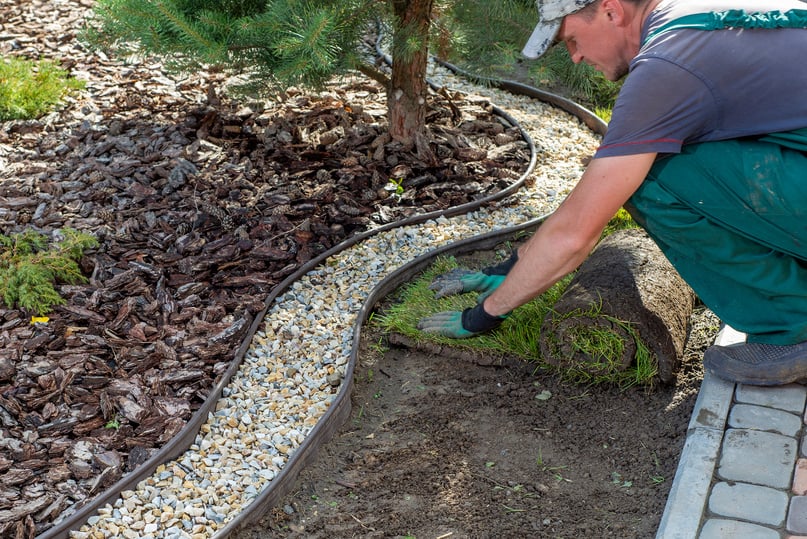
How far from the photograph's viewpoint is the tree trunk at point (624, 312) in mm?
3100

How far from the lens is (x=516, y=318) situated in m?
3.40

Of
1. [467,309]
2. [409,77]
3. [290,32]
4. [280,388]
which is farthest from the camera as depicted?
[409,77]

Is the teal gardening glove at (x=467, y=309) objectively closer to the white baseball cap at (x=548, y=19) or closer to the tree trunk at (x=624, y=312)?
the tree trunk at (x=624, y=312)

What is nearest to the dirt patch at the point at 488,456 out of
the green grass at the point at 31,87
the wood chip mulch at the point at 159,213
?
the wood chip mulch at the point at 159,213

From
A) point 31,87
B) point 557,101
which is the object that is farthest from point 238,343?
point 557,101

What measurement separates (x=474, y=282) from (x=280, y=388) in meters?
0.98

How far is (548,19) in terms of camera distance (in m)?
2.59

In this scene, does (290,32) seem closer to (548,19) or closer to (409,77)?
(409,77)

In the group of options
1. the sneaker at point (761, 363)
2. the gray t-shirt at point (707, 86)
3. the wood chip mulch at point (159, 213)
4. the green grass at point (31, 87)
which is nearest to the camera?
the gray t-shirt at point (707, 86)

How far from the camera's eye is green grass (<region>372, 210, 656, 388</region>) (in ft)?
10.2

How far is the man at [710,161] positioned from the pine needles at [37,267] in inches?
78.1

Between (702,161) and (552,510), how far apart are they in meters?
1.23

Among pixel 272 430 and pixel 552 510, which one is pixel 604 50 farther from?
pixel 272 430

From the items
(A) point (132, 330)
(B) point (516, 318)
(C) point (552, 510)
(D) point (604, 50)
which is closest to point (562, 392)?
(B) point (516, 318)
